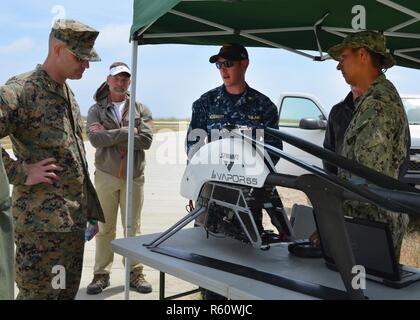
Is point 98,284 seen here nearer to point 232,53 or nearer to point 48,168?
point 48,168

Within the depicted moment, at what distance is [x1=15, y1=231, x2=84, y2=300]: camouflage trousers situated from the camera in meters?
2.56

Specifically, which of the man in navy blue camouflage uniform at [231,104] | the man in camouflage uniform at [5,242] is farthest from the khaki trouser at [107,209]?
the man in camouflage uniform at [5,242]

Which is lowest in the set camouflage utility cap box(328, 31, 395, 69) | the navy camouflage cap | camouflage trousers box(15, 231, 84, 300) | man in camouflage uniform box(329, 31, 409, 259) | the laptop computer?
camouflage trousers box(15, 231, 84, 300)

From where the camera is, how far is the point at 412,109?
807cm

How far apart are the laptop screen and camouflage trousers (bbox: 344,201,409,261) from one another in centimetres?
24

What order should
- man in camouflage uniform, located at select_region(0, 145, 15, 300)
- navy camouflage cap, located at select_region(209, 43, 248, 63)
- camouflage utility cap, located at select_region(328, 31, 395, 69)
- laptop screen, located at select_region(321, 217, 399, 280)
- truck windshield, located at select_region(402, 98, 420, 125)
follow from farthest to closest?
truck windshield, located at select_region(402, 98, 420, 125) < navy camouflage cap, located at select_region(209, 43, 248, 63) < camouflage utility cap, located at select_region(328, 31, 395, 69) < laptop screen, located at select_region(321, 217, 399, 280) < man in camouflage uniform, located at select_region(0, 145, 15, 300)

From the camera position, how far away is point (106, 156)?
4.18 metres

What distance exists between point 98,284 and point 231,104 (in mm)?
1924

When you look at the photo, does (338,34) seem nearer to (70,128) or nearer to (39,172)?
(70,128)

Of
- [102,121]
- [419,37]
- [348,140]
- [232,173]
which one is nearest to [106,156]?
[102,121]

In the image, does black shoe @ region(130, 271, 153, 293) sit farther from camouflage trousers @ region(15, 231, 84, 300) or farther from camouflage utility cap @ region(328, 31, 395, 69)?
camouflage utility cap @ region(328, 31, 395, 69)

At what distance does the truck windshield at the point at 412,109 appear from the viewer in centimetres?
789

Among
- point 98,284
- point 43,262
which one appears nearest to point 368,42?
point 43,262

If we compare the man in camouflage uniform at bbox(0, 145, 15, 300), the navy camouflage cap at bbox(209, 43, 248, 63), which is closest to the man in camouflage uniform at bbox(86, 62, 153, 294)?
the navy camouflage cap at bbox(209, 43, 248, 63)
